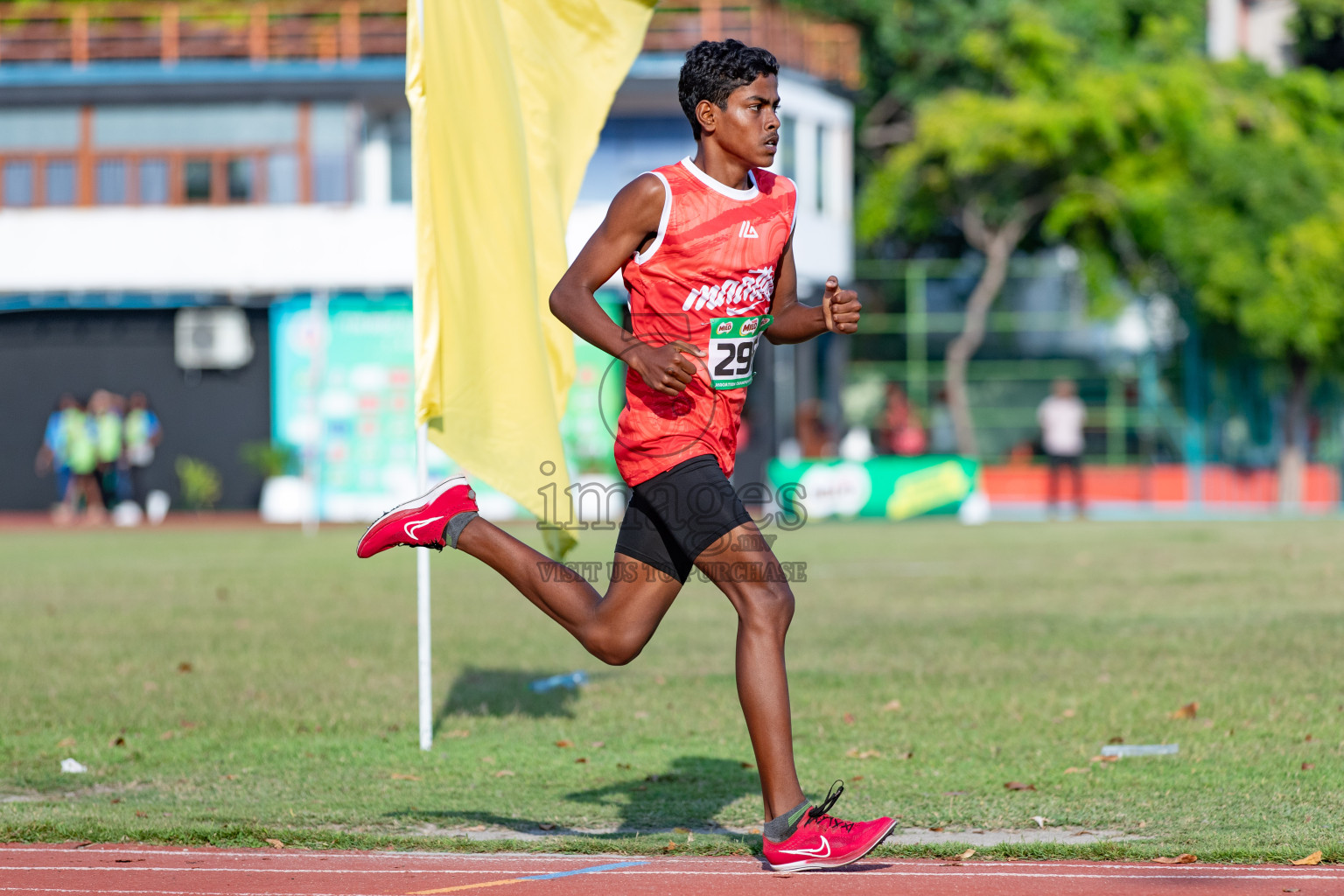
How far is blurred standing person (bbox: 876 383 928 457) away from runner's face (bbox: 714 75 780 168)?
922 inches

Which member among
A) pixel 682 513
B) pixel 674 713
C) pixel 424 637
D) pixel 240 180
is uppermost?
pixel 240 180

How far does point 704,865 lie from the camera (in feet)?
17.8

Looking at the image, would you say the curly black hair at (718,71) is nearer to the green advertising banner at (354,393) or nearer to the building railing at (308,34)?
the green advertising banner at (354,393)

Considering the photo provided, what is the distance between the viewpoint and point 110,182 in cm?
3200

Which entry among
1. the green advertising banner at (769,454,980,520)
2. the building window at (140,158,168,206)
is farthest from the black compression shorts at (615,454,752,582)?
the building window at (140,158,168,206)

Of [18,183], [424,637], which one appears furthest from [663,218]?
[18,183]

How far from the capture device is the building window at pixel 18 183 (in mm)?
32062

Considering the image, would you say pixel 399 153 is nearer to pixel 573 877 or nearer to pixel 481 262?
pixel 481 262

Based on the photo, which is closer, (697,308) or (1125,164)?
(697,308)

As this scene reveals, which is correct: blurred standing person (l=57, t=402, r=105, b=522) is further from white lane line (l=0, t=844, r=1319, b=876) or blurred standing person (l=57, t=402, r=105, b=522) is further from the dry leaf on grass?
white lane line (l=0, t=844, r=1319, b=876)

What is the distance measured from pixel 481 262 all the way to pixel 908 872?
3.41 metres

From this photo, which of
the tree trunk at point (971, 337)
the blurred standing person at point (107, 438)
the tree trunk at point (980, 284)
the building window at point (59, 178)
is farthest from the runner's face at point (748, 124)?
the tree trunk at point (971, 337)

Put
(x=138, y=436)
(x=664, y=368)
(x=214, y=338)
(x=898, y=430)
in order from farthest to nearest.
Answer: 1. (x=214, y=338)
2. (x=898, y=430)
3. (x=138, y=436)
4. (x=664, y=368)

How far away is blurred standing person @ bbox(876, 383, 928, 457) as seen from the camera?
30.8 metres
